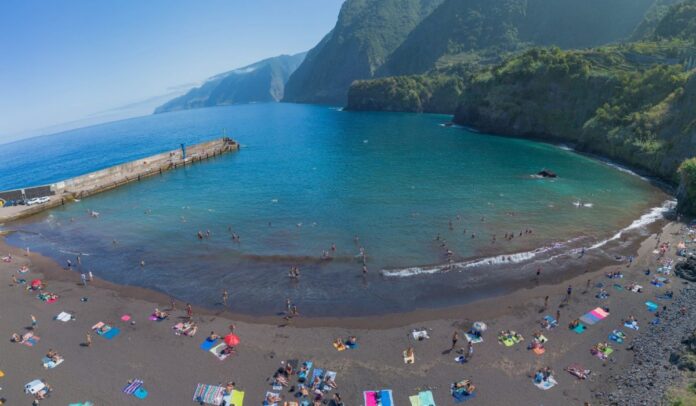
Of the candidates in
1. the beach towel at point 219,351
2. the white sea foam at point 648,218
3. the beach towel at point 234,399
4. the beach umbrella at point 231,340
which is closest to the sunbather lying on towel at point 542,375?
the beach towel at point 234,399

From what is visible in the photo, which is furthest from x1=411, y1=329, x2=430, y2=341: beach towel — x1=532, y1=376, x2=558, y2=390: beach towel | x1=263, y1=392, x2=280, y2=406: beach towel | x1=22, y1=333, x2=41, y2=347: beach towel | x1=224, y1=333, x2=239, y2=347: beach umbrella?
x1=22, y1=333, x2=41, y2=347: beach towel

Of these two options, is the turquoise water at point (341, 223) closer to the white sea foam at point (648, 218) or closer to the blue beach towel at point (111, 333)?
the white sea foam at point (648, 218)

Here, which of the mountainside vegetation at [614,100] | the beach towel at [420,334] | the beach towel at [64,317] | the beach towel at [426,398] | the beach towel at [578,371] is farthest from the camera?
the mountainside vegetation at [614,100]

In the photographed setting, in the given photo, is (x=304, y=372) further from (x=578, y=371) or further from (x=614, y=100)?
(x=614, y=100)

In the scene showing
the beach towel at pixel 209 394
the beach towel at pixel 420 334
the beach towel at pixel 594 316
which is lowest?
the beach towel at pixel 594 316

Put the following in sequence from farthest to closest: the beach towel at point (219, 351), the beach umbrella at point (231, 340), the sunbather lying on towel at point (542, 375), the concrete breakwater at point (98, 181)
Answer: the concrete breakwater at point (98, 181)
the beach umbrella at point (231, 340)
the beach towel at point (219, 351)
the sunbather lying on towel at point (542, 375)
